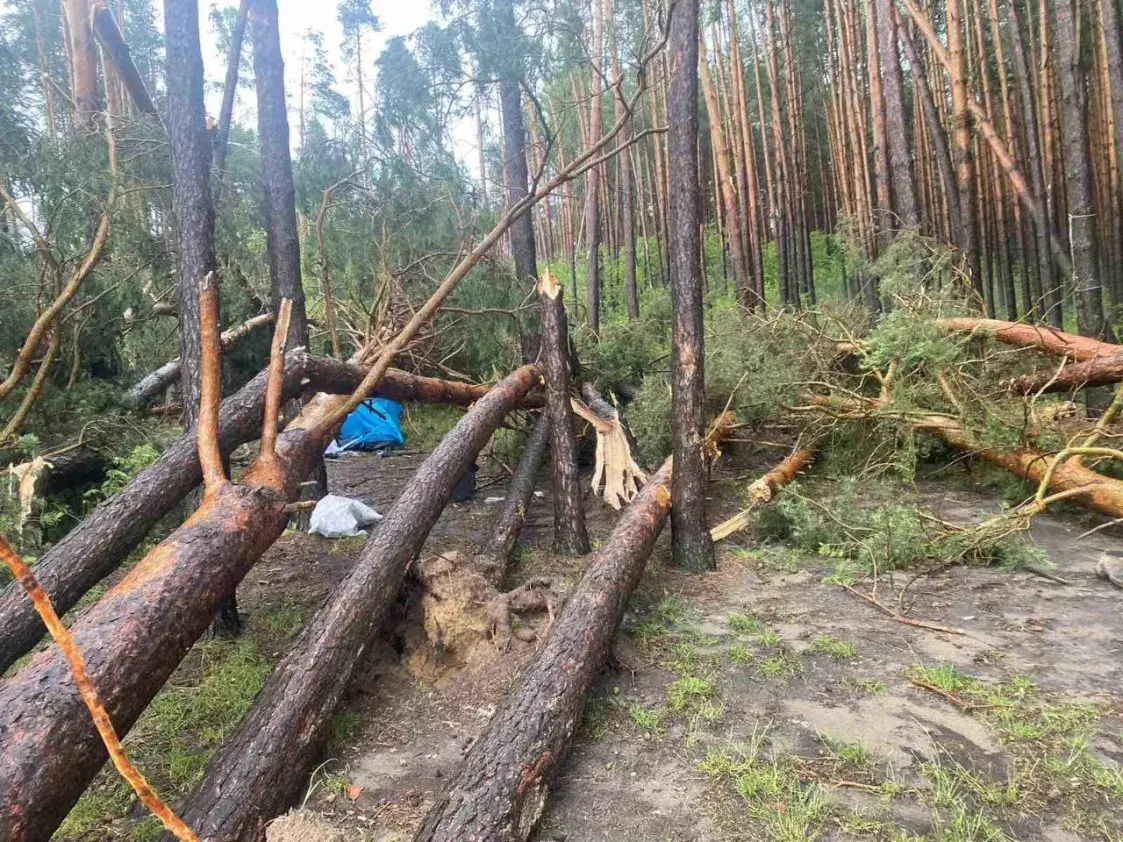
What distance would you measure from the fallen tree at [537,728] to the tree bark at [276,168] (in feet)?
10.8

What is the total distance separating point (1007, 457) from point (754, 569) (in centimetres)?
238

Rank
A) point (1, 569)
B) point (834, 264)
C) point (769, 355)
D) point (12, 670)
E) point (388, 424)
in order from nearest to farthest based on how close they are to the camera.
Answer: point (12, 670) < point (1, 569) < point (769, 355) < point (388, 424) < point (834, 264)

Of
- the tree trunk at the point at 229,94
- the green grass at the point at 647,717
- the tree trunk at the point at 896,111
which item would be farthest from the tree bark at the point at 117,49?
the tree trunk at the point at 896,111

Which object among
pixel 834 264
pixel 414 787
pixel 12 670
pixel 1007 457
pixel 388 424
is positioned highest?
pixel 834 264

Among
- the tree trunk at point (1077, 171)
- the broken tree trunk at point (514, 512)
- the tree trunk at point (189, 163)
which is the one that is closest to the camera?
the tree trunk at point (189, 163)

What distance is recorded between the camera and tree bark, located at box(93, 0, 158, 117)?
5.07 meters

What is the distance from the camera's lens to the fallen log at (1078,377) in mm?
5164

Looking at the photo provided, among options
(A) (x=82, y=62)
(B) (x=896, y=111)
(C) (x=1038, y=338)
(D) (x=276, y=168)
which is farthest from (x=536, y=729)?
(B) (x=896, y=111)

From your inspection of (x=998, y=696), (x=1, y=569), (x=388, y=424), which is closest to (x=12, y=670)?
(x=1, y=569)

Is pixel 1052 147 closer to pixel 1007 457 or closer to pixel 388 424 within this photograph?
pixel 1007 457

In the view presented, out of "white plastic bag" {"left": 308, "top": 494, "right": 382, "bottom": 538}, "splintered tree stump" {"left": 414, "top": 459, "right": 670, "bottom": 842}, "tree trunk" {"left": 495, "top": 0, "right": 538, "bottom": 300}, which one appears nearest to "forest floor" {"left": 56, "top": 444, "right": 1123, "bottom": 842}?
"splintered tree stump" {"left": 414, "top": 459, "right": 670, "bottom": 842}

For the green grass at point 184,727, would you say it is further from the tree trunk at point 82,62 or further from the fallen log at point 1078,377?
the fallen log at point 1078,377

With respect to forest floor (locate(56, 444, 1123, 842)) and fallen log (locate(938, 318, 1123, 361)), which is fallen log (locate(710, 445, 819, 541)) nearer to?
forest floor (locate(56, 444, 1123, 842))

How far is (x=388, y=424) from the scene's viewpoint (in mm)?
9055
